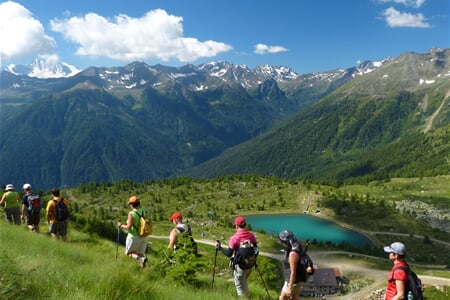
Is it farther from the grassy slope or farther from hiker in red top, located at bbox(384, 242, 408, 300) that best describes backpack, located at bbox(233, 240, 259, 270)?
hiker in red top, located at bbox(384, 242, 408, 300)

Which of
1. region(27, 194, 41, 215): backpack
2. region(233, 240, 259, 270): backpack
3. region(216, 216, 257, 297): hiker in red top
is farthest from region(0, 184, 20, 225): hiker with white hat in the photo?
region(233, 240, 259, 270): backpack

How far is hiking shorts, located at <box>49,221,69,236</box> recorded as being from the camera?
1805 centimetres

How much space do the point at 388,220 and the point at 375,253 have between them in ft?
121

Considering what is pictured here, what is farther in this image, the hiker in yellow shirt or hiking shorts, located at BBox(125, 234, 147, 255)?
the hiker in yellow shirt

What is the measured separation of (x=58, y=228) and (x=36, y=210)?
2.23 metres

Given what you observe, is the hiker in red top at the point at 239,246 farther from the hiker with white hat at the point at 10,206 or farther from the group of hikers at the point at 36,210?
the hiker with white hat at the point at 10,206

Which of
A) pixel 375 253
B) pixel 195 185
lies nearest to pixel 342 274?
pixel 375 253

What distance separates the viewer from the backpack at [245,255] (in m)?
12.9

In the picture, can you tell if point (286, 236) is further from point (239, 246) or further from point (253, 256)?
point (239, 246)

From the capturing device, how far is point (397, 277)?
405 inches

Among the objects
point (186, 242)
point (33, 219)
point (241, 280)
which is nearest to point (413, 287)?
point (241, 280)

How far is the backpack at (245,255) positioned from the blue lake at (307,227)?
98.7m

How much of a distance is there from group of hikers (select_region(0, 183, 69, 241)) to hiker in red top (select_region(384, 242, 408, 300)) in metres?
14.6

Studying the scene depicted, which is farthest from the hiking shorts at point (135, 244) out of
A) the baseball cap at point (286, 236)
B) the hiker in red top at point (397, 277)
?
the hiker in red top at point (397, 277)
